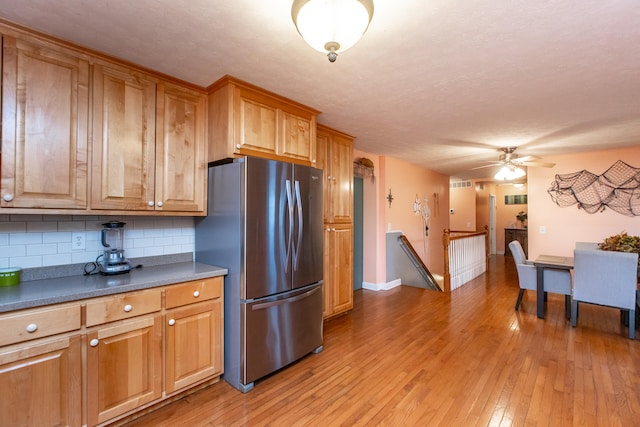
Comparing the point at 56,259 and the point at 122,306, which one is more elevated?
the point at 56,259

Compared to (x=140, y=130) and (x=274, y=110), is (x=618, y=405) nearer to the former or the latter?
(x=274, y=110)

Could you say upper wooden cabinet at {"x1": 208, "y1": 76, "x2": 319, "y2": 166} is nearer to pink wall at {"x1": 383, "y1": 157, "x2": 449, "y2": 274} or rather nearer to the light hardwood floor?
Result: the light hardwood floor

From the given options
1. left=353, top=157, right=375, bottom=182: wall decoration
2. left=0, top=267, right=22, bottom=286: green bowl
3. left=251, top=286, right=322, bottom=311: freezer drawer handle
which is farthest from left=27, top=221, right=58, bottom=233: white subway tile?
left=353, top=157, right=375, bottom=182: wall decoration

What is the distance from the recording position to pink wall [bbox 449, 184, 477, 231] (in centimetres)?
848

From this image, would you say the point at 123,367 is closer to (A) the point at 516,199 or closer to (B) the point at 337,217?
(B) the point at 337,217

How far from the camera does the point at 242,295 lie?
2.13 meters

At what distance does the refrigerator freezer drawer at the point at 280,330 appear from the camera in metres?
2.16

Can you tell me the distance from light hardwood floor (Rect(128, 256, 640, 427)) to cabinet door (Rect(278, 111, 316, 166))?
1.90 meters

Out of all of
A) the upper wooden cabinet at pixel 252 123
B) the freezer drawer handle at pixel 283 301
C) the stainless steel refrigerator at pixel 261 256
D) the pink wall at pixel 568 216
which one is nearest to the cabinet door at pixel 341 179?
the upper wooden cabinet at pixel 252 123

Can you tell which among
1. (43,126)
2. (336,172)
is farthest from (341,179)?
(43,126)

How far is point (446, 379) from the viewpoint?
230cm

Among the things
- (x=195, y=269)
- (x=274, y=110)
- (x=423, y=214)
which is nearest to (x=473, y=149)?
(x=423, y=214)

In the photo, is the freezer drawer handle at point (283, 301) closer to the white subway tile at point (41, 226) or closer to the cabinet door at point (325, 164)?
the cabinet door at point (325, 164)

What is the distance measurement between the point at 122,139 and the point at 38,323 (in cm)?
122
